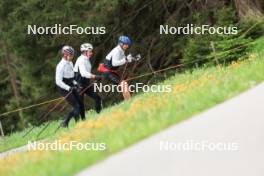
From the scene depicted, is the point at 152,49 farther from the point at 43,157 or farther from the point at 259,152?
the point at 259,152

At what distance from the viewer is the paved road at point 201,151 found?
6820 mm

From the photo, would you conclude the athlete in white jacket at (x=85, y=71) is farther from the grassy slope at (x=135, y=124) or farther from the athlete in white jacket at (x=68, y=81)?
the grassy slope at (x=135, y=124)

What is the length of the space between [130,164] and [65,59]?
8.76 metres

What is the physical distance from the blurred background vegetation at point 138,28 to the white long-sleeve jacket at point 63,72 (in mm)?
5890

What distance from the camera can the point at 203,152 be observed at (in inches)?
291

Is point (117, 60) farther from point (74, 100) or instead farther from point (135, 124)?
point (135, 124)

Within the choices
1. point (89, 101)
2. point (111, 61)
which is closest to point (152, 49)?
point (89, 101)

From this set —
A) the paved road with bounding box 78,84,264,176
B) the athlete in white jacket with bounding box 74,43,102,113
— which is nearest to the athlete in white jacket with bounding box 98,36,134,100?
the athlete in white jacket with bounding box 74,43,102,113

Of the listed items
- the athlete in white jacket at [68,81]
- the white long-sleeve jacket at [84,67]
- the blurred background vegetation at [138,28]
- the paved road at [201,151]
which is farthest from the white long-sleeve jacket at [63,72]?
the paved road at [201,151]

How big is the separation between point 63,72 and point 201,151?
8.89 m

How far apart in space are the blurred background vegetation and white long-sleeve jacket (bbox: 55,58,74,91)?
5890 mm

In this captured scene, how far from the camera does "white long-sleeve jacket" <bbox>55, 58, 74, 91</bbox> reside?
1569cm

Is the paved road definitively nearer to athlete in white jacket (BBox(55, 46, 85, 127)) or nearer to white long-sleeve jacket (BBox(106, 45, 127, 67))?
athlete in white jacket (BBox(55, 46, 85, 127))

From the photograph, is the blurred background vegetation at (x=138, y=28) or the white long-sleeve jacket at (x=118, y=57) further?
the blurred background vegetation at (x=138, y=28)
